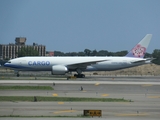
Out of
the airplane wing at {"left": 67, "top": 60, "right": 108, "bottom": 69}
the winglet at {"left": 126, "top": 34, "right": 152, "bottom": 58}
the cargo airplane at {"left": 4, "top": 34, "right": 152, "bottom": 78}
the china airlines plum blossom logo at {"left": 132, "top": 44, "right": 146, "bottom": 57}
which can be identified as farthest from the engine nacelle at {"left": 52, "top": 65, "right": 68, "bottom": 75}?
the china airlines plum blossom logo at {"left": 132, "top": 44, "right": 146, "bottom": 57}

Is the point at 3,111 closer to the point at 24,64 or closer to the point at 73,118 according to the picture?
the point at 73,118

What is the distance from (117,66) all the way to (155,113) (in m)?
40.4

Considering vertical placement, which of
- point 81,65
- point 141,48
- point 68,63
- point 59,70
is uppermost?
point 141,48

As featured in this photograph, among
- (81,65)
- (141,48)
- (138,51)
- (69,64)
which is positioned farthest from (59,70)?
(141,48)

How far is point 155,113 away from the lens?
21500 millimetres

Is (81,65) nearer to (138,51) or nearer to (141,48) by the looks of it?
(138,51)

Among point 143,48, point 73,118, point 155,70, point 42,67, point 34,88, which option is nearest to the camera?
point 73,118

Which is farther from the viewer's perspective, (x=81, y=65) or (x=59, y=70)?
(x=81, y=65)

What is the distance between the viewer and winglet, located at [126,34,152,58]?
6444 cm

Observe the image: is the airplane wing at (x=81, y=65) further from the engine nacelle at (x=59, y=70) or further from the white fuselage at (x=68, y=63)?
the engine nacelle at (x=59, y=70)

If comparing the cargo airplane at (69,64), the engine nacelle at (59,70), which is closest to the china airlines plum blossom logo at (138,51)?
→ the cargo airplane at (69,64)

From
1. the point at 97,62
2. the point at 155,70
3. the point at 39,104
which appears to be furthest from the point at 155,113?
the point at 155,70

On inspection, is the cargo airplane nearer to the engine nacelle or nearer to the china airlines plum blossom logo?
the engine nacelle

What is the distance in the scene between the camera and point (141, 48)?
2562 inches
